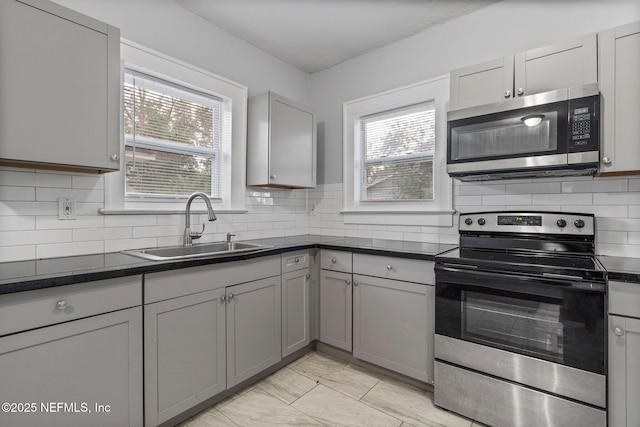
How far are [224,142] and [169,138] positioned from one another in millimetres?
466

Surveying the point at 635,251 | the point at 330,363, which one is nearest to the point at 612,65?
the point at 635,251

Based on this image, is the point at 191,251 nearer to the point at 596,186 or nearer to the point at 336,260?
the point at 336,260

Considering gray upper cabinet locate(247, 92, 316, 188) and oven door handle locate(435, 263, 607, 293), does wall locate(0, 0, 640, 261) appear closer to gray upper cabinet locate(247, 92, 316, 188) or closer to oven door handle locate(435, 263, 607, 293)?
gray upper cabinet locate(247, 92, 316, 188)

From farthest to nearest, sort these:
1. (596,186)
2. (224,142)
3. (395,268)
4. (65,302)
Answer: (224,142)
(395,268)
(596,186)
(65,302)

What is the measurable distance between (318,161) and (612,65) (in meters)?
2.34

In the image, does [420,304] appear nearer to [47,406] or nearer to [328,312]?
[328,312]

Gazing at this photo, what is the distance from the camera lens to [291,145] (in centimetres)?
287

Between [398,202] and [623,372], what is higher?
[398,202]

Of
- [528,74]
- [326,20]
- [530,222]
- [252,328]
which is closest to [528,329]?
[530,222]


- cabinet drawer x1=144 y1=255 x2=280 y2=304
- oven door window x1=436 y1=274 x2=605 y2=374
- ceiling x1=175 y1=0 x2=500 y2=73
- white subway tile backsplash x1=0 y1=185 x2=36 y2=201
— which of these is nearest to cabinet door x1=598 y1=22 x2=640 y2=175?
oven door window x1=436 y1=274 x2=605 y2=374

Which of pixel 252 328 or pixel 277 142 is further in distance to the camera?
pixel 277 142

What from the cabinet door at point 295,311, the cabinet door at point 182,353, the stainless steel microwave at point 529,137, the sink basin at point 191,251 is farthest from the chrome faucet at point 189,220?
the stainless steel microwave at point 529,137

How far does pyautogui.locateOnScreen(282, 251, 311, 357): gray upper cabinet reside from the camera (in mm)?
2396

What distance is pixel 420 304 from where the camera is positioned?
2092mm
